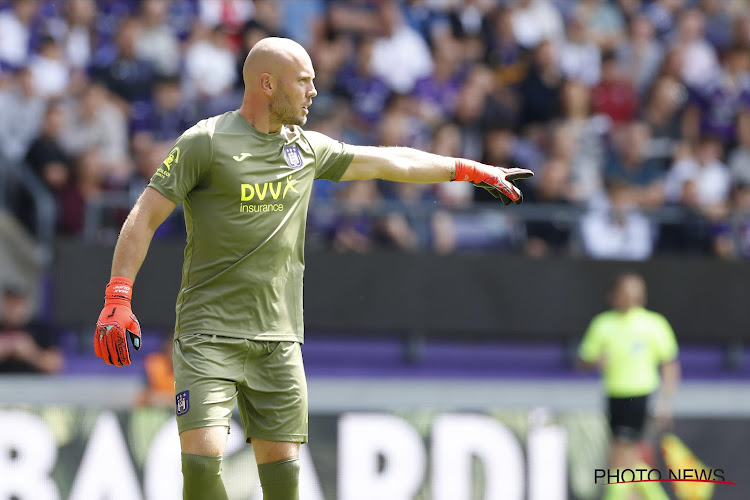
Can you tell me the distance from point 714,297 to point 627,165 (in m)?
1.67

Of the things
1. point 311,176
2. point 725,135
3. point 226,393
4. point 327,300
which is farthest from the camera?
point 725,135

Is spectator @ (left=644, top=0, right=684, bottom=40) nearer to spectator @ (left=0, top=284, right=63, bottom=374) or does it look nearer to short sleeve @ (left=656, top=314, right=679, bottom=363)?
short sleeve @ (left=656, top=314, right=679, bottom=363)

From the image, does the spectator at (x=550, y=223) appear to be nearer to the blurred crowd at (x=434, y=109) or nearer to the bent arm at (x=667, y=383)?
the blurred crowd at (x=434, y=109)

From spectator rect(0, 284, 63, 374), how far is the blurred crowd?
964mm

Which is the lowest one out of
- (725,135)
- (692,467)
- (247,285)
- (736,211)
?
(692,467)

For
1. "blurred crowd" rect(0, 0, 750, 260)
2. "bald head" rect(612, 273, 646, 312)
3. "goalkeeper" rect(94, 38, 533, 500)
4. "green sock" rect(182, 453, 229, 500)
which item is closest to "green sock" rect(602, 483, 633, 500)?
"bald head" rect(612, 273, 646, 312)

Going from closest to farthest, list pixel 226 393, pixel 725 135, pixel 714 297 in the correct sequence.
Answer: pixel 226 393, pixel 714 297, pixel 725 135

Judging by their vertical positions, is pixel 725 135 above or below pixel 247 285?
above

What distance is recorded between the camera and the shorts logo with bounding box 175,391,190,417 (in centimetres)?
479

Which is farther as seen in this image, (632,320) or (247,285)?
(632,320)

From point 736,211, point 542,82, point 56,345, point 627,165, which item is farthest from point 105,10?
point 736,211

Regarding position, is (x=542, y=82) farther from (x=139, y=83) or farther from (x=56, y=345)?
(x=56, y=345)

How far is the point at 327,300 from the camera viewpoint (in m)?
11.2

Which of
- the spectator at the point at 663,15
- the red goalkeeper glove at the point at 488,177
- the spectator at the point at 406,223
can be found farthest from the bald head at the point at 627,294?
the spectator at the point at 663,15
